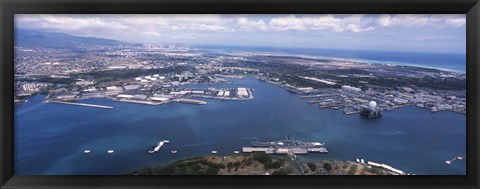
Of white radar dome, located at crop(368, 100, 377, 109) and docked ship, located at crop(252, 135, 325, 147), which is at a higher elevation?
white radar dome, located at crop(368, 100, 377, 109)

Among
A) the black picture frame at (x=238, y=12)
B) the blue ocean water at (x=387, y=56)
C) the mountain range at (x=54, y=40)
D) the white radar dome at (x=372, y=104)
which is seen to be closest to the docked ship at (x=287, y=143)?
the black picture frame at (x=238, y=12)

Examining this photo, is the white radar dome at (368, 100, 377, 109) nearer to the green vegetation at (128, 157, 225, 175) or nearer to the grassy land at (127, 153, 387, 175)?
the grassy land at (127, 153, 387, 175)

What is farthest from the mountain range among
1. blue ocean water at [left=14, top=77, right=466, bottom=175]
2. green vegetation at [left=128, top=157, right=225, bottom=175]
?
green vegetation at [left=128, top=157, right=225, bottom=175]

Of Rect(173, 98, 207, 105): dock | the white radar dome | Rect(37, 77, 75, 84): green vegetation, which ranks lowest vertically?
the white radar dome

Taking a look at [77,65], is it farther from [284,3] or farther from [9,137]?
[284,3]

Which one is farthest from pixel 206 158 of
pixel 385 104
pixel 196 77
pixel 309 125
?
pixel 385 104

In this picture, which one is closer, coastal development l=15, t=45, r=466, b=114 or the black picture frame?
the black picture frame

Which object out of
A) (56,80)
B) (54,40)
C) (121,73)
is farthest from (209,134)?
(54,40)
